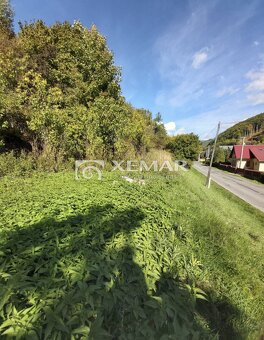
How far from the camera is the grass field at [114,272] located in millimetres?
1701

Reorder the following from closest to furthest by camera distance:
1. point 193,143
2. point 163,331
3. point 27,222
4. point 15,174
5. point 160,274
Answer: point 163,331
point 160,274
point 27,222
point 15,174
point 193,143

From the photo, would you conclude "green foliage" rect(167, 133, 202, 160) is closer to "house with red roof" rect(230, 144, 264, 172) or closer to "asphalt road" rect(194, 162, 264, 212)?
"asphalt road" rect(194, 162, 264, 212)

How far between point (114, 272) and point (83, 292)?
0.42 meters

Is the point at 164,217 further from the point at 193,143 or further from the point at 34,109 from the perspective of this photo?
the point at 193,143

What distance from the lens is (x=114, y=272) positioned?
220cm

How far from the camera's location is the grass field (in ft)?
5.58

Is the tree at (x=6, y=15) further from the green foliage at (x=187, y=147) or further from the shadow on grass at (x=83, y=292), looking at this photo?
the green foliage at (x=187, y=147)

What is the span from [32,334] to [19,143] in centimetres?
1194

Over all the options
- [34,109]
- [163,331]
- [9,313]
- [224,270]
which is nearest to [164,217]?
[224,270]

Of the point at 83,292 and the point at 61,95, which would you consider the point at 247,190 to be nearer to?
the point at 61,95

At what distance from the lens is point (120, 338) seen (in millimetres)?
1714

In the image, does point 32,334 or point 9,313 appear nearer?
point 32,334
